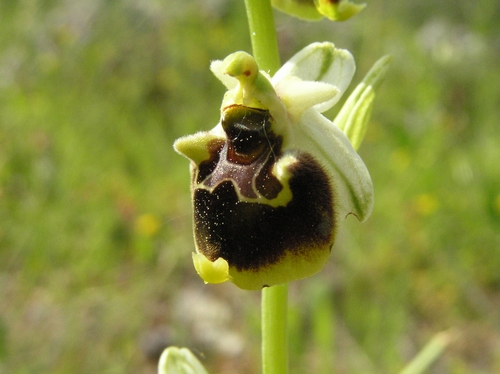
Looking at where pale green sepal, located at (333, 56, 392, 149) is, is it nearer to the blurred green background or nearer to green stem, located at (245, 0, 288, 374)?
green stem, located at (245, 0, 288, 374)

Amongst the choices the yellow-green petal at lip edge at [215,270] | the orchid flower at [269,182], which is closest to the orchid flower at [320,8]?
the orchid flower at [269,182]

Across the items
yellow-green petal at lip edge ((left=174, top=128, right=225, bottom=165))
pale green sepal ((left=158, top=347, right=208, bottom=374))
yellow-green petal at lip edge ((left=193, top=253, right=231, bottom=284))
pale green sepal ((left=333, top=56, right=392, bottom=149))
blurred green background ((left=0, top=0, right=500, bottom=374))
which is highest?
yellow-green petal at lip edge ((left=174, top=128, right=225, bottom=165))

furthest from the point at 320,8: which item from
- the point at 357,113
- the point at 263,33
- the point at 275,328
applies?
the point at 275,328

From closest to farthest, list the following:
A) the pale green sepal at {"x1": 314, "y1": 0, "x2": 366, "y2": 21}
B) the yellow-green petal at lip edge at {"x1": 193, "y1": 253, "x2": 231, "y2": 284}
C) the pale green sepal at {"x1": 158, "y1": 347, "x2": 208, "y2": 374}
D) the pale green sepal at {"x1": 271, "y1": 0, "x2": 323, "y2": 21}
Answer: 1. the yellow-green petal at lip edge at {"x1": 193, "y1": 253, "x2": 231, "y2": 284}
2. the pale green sepal at {"x1": 314, "y1": 0, "x2": 366, "y2": 21}
3. the pale green sepal at {"x1": 271, "y1": 0, "x2": 323, "y2": 21}
4. the pale green sepal at {"x1": 158, "y1": 347, "x2": 208, "y2": 374}

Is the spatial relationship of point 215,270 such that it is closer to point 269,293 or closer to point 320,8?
point 269,293

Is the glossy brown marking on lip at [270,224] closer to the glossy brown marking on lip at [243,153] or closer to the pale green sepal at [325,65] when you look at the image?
the glossy brown marking on lip at [243,153]

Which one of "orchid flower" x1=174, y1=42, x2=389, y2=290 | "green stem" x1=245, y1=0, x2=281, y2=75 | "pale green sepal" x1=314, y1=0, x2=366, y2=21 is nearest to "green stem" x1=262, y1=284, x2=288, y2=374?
"orchid flower" x1=174, y1=42, x2=389, y2=290
